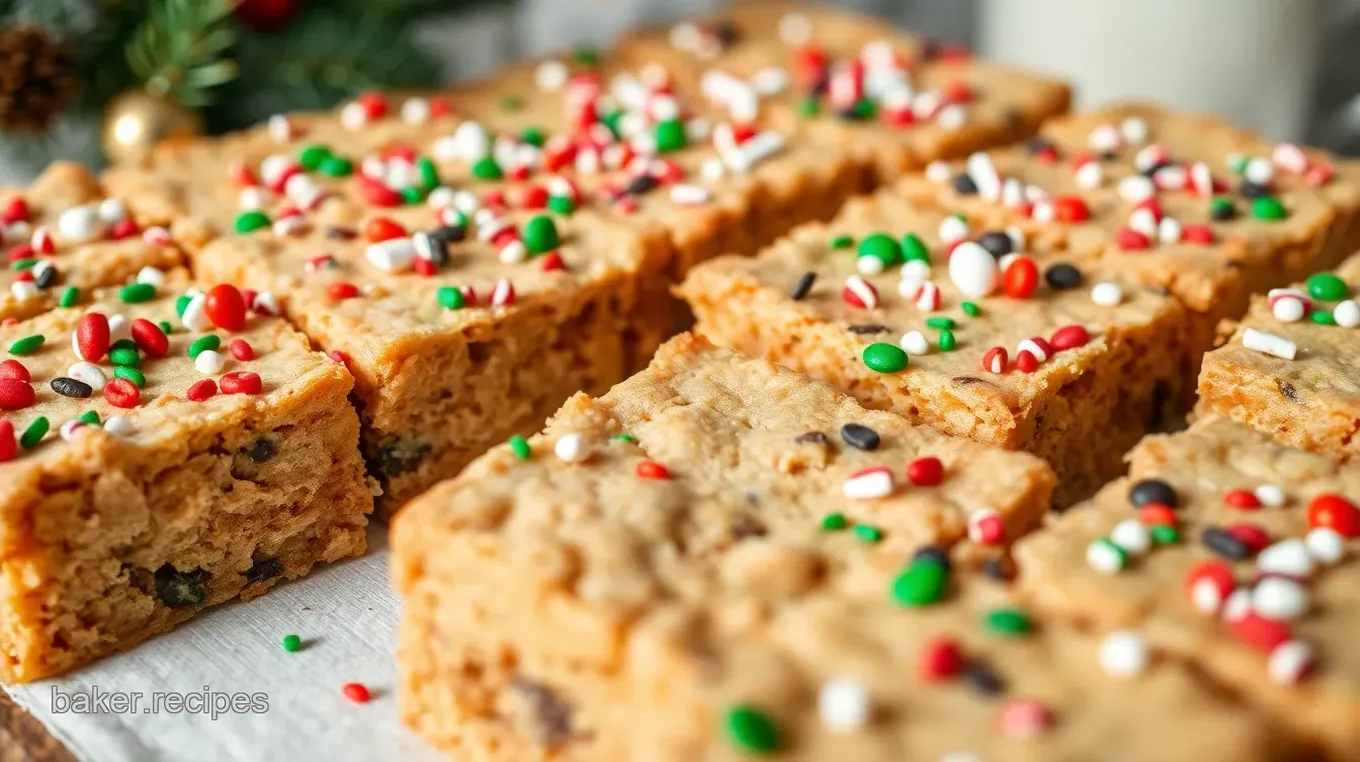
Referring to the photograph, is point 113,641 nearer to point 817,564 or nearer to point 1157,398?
point 817,564

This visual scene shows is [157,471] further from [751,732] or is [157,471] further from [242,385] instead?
[751,732]

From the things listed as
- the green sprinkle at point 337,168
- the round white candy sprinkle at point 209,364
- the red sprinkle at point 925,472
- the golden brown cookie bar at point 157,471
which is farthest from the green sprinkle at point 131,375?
the red sprinkle at point 925,472

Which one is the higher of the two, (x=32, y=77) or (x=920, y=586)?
(x=32, y=77)

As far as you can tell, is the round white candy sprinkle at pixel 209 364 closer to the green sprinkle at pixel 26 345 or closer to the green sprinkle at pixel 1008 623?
the green sprinkle at pixel 26 345

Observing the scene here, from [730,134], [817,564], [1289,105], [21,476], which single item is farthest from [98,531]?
[1289,105]

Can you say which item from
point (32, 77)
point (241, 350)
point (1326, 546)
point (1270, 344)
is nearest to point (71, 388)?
point (241, 350)

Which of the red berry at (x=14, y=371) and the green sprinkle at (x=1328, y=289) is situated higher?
the green sprinkle at (x=1328, y=289)
